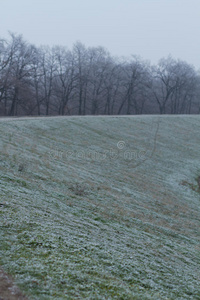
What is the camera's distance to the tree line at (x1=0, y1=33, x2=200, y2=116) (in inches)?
2311

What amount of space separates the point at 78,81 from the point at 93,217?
57.0 meters

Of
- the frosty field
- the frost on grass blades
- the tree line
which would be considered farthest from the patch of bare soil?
the tree line

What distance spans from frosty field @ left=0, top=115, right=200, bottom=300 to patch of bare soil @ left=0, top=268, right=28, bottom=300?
0.50 ft

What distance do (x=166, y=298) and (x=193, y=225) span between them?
1023cm

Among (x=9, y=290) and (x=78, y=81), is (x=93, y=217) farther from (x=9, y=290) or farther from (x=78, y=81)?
(x=78, y=81)

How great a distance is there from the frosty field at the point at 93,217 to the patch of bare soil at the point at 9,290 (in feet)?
0.50

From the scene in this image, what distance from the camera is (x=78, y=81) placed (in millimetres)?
67312

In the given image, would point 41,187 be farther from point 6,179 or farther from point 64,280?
point 64,280

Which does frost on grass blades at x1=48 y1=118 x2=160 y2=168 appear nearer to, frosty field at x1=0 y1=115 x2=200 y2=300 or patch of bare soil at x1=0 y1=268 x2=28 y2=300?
frosty field at x1=0 y1=115 x2=200 y2=300

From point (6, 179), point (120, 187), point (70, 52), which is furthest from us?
point (70, 52)

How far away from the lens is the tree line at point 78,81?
58688 mm

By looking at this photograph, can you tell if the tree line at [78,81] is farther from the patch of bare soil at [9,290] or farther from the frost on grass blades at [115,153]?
the patch of bare soil at [9,290]

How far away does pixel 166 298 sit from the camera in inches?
295

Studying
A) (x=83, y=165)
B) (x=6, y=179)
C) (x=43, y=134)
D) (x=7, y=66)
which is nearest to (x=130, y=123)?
(x=43, y=134)
